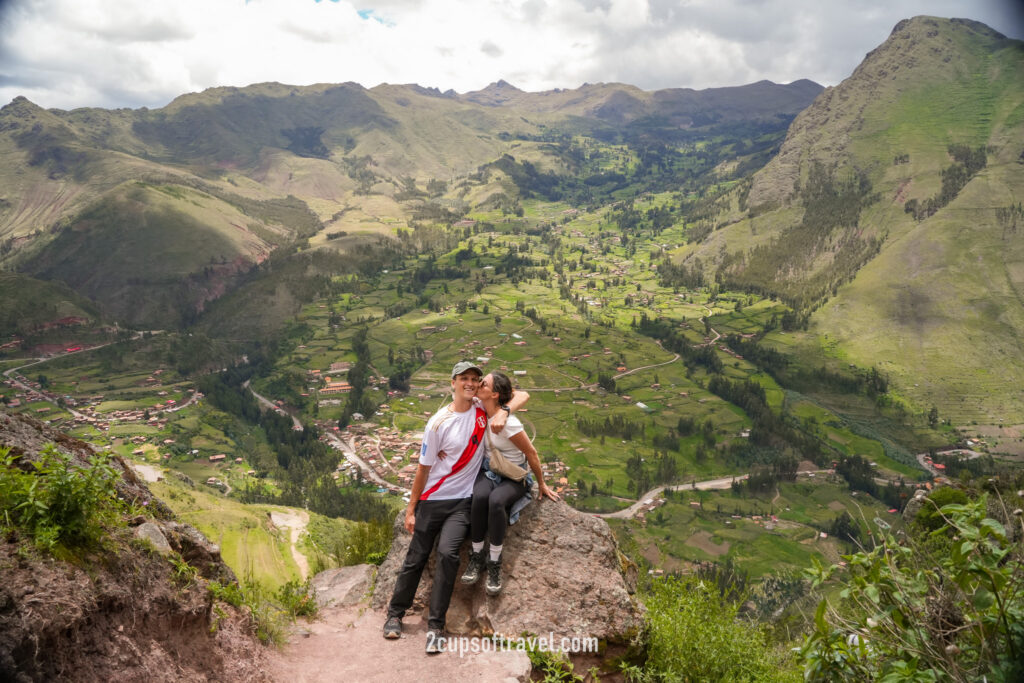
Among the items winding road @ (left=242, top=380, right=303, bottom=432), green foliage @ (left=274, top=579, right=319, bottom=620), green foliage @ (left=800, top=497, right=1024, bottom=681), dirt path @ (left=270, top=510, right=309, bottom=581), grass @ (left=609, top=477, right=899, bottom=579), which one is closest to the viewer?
green foliage @ (left=800, top=497, right=1024, bottom=681)

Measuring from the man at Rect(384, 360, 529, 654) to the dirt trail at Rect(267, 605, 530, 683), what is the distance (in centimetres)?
38

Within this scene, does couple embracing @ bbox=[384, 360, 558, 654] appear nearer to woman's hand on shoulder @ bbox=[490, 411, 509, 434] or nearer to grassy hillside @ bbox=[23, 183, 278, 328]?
woman's hand on shoulder @ bbox=[490, 411, 509, 434]

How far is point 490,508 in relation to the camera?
25.1 ft

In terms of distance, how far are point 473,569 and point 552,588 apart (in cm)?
135

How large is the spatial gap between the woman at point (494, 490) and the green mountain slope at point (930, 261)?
136239mm

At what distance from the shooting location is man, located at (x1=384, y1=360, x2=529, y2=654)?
25.0ft

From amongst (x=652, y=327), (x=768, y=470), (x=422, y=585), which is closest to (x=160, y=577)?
(x=422, y=585)

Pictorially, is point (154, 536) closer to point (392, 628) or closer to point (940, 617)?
point (392, 628)

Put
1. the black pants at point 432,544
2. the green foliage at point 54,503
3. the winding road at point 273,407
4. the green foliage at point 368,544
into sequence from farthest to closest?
the winding road at point 273,407
the green foliage at point 368,544
the black pants at point 432,544
the green foliage at point 54,503

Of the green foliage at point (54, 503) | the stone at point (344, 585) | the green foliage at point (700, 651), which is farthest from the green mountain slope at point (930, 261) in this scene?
the green foliage at point (54, 503)

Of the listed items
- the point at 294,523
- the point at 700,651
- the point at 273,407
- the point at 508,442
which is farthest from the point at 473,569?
the point at 273,407

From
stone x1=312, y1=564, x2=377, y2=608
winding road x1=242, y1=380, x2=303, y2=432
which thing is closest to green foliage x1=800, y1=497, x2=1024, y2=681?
stone x1=312, y1=564, x2=377, y2=608

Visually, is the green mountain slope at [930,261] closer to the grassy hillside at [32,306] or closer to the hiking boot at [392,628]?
Answer: the hiking boot at [392,628]

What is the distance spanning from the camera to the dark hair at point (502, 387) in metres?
7.96
